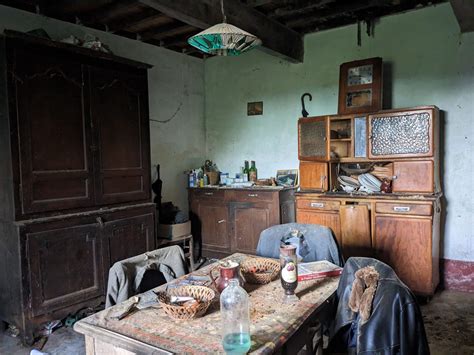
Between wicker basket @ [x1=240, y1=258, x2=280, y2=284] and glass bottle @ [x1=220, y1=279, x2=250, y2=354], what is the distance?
15.3 inches

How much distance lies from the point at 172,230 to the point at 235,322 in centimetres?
288

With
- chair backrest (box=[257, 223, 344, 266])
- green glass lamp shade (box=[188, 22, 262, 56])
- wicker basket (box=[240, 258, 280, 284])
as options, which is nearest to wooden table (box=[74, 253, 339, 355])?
wicker basket (box=[240, 258, 280, 284])

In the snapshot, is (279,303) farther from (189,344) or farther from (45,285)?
(45,285)

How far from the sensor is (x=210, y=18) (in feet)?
9.69

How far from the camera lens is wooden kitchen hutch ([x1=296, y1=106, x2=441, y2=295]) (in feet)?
10.6

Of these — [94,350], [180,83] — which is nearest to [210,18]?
[180,83]

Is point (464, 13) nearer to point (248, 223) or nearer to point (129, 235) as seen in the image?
point (248, 223)

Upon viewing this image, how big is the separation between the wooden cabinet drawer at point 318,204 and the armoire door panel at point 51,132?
203cm

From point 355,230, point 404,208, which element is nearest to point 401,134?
point 404,208

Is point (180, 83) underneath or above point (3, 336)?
above

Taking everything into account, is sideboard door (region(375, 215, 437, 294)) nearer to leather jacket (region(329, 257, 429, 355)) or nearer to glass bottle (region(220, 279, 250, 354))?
leather jacket (region(329, 257, 429, 355))

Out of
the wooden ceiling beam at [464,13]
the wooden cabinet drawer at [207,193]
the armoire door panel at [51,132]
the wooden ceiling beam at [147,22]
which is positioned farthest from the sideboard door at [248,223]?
the wooden ceiling beam at [464,13]

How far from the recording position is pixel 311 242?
2.35 meters

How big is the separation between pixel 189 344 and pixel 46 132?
226 cm
